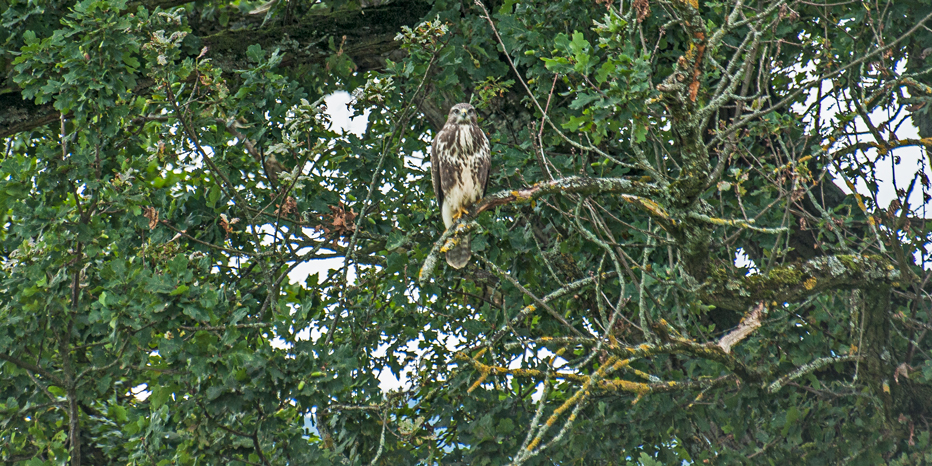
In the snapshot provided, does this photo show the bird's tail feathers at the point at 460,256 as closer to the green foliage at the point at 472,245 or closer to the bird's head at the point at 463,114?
the green foliage at the point at 472,245

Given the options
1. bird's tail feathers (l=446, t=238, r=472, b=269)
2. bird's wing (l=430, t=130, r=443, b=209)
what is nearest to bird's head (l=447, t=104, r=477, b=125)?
bird's wing (l=430, t=130, r=443, b=209)

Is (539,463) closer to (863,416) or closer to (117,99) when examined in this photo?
(863,416)

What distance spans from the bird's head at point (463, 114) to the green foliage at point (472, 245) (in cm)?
14

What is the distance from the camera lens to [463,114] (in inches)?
196

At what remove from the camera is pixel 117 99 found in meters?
4.20

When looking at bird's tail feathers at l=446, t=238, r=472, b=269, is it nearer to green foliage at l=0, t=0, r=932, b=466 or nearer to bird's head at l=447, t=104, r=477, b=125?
green foliage at l=0, t=0, r=932, b=466

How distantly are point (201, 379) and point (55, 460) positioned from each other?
1489mm

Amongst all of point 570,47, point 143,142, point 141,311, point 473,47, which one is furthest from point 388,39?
point 141,311

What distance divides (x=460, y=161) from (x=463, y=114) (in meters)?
0.29

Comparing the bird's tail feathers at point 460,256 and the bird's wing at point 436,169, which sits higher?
the bird's wing at point 436,169

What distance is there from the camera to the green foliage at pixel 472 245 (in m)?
3.43

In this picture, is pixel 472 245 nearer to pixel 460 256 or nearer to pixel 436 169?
pixel 460 256

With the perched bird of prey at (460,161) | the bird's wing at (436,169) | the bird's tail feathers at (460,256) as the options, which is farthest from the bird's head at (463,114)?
the bird's tail feathers at (460,256)

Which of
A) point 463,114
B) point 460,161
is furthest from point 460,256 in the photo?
point 463,114
